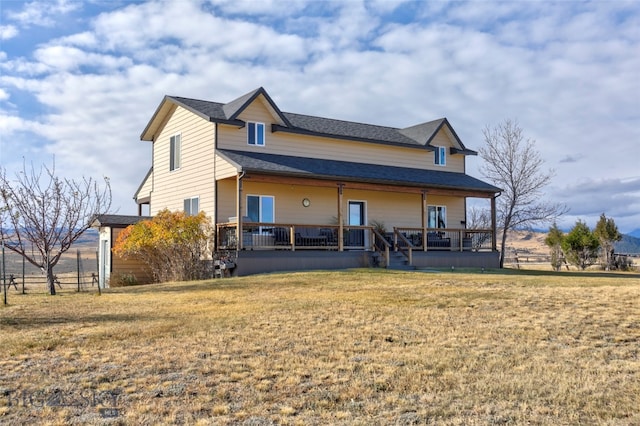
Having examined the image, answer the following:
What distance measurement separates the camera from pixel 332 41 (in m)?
18.4

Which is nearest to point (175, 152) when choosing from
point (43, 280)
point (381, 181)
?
point (381, 181)

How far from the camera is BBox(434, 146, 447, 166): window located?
94.3 feet

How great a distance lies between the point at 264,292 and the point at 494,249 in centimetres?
1453

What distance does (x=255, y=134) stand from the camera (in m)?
23.1

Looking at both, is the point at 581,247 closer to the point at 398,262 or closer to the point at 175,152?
the point at 398,262

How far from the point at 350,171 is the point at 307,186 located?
187 cm

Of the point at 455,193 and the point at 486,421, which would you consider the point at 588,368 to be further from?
→ the point at 455,193

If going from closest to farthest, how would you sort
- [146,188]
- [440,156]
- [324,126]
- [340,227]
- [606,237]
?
[340,227] → [324,126] → [146,188] → [440,156] → [606,237]

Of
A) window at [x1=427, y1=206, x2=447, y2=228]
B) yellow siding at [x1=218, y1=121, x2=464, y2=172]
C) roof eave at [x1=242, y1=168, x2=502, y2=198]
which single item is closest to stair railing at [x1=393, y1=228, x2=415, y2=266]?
A: roof eave at [x1=242, y1=168, x2=502, y2=198]

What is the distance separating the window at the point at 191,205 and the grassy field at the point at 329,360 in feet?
33.6

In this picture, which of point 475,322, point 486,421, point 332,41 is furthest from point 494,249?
point 486,421

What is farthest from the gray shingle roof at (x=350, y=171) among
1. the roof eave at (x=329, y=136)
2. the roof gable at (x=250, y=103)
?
the roof gable at (x=250, y=103)

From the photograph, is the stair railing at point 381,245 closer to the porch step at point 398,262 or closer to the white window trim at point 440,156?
the porch step at point 398,262

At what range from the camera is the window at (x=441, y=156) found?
28734 mm
